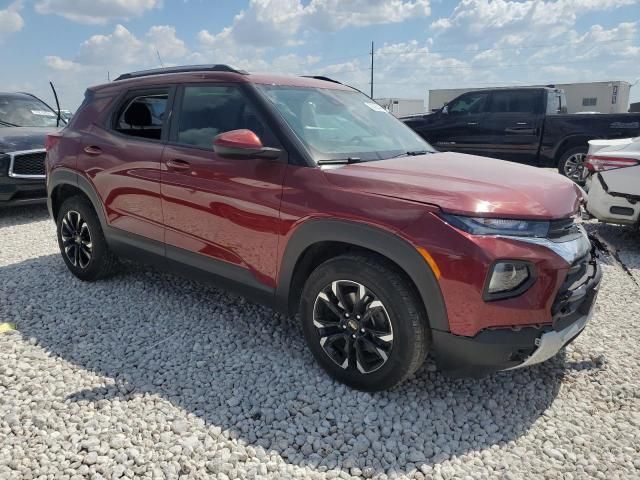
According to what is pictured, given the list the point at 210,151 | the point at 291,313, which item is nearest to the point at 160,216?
the point at 210,151

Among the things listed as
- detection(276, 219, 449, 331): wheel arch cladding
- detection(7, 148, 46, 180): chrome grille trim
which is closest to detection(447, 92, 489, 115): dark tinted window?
detection(7, 148, 46, 180): chrome grille trim

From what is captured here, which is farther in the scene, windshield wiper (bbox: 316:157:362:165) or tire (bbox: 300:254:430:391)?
windshield wiper (bbox: 316:157:362:165)

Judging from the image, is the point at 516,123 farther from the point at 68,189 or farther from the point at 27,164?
the point at 27,164

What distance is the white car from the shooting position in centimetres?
526

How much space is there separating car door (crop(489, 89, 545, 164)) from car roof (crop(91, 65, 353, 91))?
7.20 metres

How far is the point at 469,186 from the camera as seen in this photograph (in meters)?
2.59

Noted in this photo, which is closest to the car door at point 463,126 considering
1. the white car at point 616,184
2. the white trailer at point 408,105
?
the white car at point 616,184

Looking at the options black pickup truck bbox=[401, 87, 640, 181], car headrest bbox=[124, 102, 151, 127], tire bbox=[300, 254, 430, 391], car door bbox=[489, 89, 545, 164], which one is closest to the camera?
tire bbox=[300, 254, 430, 391]

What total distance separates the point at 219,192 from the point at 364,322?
125 cm

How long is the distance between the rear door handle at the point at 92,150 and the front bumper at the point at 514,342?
310cm

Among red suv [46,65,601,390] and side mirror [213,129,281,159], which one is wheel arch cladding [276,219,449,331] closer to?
red suv [46,65,601,390]

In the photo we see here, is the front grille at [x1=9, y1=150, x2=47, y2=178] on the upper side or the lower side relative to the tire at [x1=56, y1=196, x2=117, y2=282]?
upper

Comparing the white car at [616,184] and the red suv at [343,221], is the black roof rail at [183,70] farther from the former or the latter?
the white car at [616,184]

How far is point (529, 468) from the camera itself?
7.68ft
